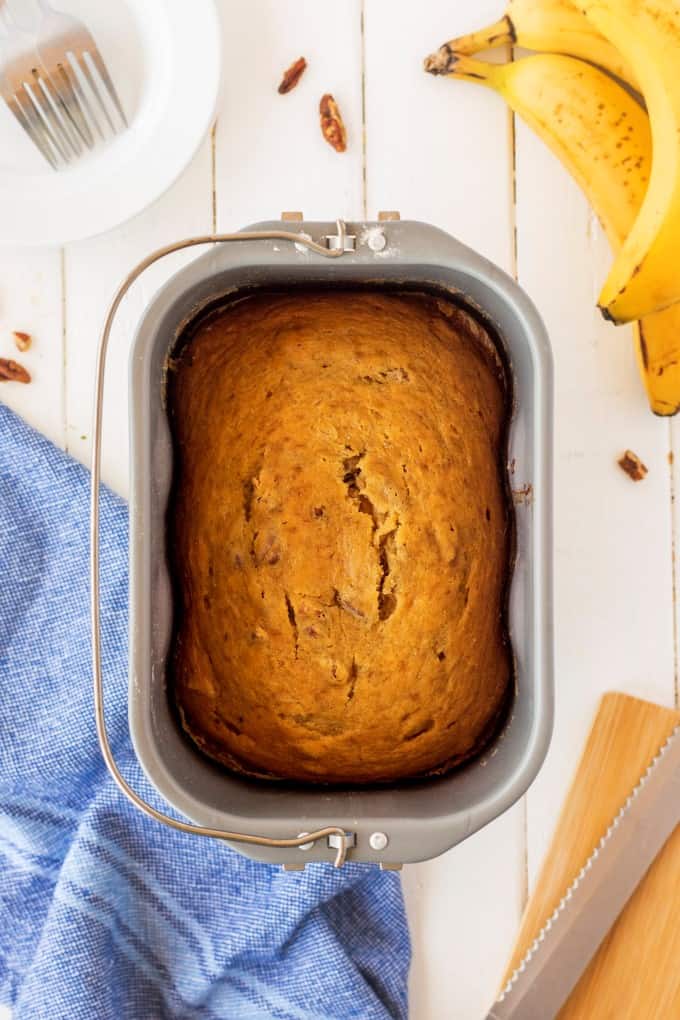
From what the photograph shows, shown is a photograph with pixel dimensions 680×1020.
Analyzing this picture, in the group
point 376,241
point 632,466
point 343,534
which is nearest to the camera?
point 376,241

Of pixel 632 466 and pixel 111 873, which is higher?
pixel 632 466

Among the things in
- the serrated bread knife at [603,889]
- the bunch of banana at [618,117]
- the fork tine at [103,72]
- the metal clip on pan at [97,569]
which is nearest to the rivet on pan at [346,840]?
the metal clip on pan at [97,569]

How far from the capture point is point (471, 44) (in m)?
1.05

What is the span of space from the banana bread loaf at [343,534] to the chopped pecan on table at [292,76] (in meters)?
0.37

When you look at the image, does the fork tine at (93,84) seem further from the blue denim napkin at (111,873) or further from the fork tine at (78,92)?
the blue denim napkin at (111,873)

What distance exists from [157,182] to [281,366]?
31 cm

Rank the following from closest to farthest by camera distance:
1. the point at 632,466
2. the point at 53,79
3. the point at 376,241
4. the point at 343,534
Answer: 1. the point at 376,241
2. the point at 343,534
3. the point at 53,79
4. the point at 632,466

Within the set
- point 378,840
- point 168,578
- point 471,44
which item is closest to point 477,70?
point 471,44

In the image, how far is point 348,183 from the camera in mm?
1074

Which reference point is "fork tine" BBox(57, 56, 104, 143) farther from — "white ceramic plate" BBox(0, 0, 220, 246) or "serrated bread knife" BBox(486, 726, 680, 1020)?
"serrated bread knife" BBox(486, 726, 680, 1020)

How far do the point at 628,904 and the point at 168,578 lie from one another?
647 millimetres

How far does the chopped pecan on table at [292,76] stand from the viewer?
1.07 meters

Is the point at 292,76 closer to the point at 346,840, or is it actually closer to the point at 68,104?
the point at 68,104

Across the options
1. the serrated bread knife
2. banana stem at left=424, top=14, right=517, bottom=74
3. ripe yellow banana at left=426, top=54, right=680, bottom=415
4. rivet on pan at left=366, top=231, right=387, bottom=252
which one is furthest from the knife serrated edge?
banana stem at left=424, top=14, right=517, bottom=74
